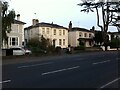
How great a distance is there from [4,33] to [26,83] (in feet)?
87.5

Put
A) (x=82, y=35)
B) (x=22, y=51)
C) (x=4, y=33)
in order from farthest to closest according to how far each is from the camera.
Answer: (x=82, y=35)
(x=22, y=51)
(x=4, y=33)

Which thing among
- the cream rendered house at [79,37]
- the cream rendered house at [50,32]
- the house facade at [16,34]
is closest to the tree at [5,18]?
the house facade at [16,34]

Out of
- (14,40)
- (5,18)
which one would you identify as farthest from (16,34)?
(5,18)

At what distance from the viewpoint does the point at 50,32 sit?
310 ft

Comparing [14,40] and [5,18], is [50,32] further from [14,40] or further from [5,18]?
[5,18]

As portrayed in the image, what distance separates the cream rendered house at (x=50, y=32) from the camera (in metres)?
91.7

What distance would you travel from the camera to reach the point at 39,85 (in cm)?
1389

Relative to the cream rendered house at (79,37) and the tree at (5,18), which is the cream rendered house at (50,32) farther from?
the tree at (5,18)

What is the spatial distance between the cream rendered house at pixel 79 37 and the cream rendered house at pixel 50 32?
5.62m

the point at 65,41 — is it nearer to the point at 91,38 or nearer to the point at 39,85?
the point at 91,38

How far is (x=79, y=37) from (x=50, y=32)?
51.5ft

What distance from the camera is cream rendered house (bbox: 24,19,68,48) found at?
91688mm

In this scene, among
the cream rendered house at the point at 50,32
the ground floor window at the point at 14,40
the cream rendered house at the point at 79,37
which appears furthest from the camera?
the cream rendered house at the point at 79,37

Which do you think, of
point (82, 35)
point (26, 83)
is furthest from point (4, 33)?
point (82, 35)
